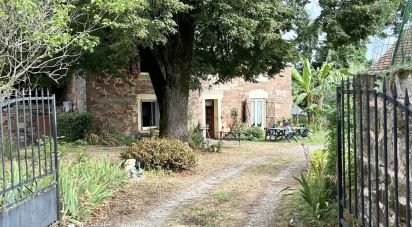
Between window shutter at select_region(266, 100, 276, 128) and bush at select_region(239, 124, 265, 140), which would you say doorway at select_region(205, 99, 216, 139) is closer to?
bush at select_region(239, 124, 265, 140)

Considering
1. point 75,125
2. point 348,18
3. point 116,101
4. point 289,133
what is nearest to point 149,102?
point 116,101

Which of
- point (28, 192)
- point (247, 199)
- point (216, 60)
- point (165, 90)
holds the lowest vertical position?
point (247, 199)

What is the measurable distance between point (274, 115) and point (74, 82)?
1093cm

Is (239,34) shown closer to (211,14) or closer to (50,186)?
(211,14)

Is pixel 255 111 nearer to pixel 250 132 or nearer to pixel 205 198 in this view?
pixel 250 132

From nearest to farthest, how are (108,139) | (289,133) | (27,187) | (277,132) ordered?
1. (27,187)
2. (108,139)
3. (277,132)
4. (289,133)

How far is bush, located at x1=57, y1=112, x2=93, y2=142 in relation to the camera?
60.8 feet

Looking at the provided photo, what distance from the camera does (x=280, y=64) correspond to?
48.6 feet

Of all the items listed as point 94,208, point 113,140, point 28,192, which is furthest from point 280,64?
point 28,192

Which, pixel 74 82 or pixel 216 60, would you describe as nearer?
pixel 216 60

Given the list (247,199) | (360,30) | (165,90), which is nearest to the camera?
(247,199)

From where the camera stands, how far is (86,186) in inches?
277

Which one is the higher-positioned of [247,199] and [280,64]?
[280,64]

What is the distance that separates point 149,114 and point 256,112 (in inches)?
265
